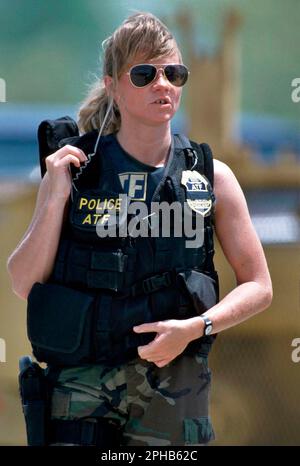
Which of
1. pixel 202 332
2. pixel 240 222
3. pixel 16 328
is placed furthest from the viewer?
pixel 16 328

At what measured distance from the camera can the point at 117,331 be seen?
5.12ft

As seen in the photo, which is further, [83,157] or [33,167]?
[33,167]

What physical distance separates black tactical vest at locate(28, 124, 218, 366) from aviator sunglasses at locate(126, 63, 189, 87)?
0.59 ft

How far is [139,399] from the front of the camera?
1.56 m

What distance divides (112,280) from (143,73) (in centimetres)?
42

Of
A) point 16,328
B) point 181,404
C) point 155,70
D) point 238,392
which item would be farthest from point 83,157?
point 238,392

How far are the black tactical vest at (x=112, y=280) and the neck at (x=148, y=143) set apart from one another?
0.04m

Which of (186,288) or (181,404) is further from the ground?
(186,288)

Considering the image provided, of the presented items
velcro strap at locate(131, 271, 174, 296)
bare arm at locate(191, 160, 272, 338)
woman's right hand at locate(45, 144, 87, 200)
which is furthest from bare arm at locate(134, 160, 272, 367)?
woman's right hand at locate(45, 144, 87, 200)

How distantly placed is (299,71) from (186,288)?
4.70 feet

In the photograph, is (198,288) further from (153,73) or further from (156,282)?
(153,73)

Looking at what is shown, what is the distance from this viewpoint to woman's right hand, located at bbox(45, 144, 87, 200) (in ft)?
5.20
